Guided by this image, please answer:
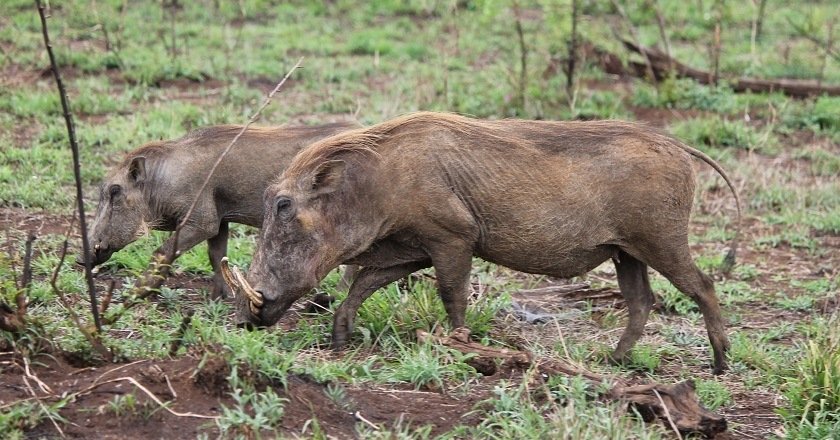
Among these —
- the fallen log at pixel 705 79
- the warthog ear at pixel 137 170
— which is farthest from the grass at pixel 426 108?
the warthog ear at pixel 137 170

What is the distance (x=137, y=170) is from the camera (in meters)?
6.13

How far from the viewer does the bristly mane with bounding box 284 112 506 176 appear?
17.0 ft

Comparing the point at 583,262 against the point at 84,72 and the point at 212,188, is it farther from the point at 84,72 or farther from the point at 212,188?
the point at 84,72

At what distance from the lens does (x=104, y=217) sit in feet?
19.9

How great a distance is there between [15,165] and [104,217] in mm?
1987

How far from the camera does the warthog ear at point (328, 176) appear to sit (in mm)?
5141

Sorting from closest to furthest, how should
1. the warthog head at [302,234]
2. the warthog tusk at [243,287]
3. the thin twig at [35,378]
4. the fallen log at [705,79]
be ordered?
1. the thin twig at [35,378]
2. the warthog tusk at [243,287]
3. the warthog head at [302,234]
4. the fallen log at [705,79]

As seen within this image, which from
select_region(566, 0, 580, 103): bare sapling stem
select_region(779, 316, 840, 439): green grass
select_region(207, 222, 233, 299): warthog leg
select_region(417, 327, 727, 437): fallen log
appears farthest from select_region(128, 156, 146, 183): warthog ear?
select_region(566, 0, 580, 103): bare sapling stem

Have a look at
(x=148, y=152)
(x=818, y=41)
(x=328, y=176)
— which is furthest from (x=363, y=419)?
(x=818, y=41)

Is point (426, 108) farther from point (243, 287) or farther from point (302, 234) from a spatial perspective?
point (243, 287)

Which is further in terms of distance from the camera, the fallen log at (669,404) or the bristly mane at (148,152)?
the bristly mane at (148,152)

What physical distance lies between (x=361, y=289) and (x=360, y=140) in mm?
634

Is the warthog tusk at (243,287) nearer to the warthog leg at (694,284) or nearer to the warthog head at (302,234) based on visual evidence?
the warthog head at (302,234)

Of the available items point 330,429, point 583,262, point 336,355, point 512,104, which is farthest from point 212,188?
point 512,104
